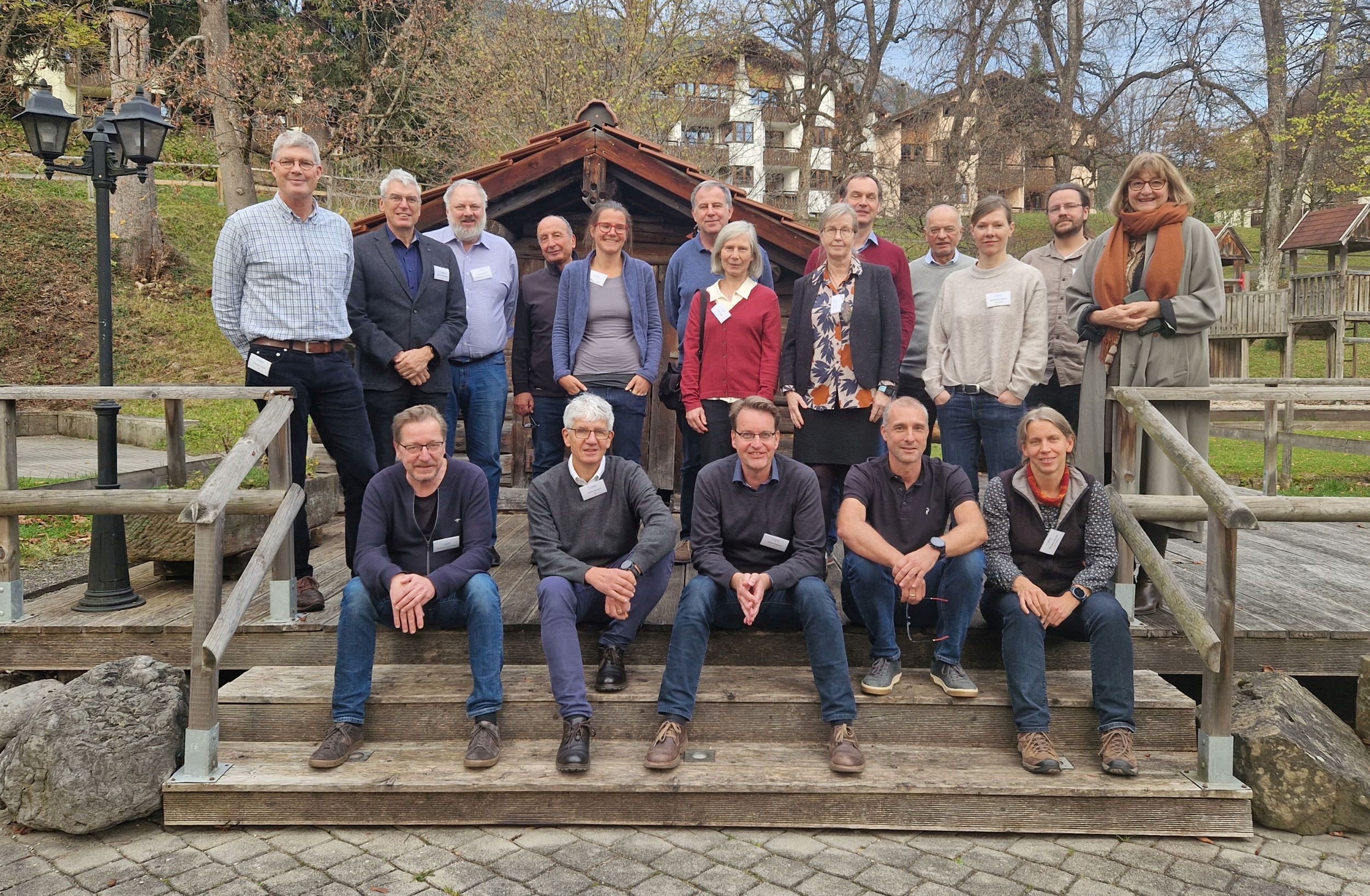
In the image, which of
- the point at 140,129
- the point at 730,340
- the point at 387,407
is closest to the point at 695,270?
the point at 730,340

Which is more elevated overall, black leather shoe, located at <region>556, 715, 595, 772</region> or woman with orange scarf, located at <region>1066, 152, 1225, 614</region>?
woman with orange scarf, located at <region>1066, 152, 1225, 614</region>

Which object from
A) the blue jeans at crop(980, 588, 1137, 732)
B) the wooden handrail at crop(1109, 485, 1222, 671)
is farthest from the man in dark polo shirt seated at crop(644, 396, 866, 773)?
the wooden handrail at crop(1109, 485, 1222, 671)

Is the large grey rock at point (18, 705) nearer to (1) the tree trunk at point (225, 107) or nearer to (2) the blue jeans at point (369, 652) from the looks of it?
(2) the blue jeans at point (369, 652)

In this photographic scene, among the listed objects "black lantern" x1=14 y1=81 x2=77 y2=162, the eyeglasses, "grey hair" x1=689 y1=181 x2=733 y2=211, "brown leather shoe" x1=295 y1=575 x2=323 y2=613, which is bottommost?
"brown leather shoe" x1=295 y1=575 x2=323 y2=613

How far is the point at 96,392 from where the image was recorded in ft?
14.2

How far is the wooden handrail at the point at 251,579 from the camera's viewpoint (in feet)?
11.7

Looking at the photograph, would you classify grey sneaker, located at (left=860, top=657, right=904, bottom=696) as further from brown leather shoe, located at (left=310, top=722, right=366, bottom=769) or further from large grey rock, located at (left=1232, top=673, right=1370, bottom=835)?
brown leather shoe, located at (left=310, top=722, right=366, bottom=769)

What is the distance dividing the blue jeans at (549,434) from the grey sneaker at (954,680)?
7.78 ft

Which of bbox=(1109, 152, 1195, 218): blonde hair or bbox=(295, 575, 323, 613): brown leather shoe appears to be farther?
bbox=(295, 575, 323, 613): brown leather shoe

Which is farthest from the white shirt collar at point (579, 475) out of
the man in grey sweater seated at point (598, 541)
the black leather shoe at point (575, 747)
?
the black leather shoe at point (575, 747)

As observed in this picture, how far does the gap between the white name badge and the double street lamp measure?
2982 millimetres

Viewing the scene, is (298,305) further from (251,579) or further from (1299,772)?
(1299,772)

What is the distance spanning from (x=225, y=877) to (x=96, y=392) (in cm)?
232

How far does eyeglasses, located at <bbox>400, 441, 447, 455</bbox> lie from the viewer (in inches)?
151
